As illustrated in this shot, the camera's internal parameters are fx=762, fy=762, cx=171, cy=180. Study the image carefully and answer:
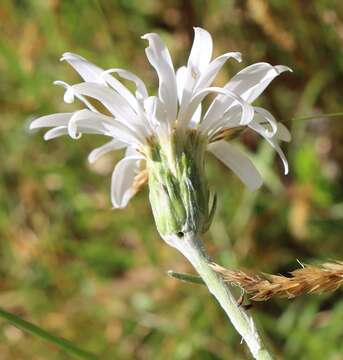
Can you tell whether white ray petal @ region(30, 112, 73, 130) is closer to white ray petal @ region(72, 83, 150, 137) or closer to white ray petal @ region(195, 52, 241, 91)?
white ray petal @ region(72, 83, 150, 137)

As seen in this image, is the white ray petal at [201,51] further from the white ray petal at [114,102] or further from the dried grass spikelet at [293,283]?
the dried grass spikelet at [293,283]

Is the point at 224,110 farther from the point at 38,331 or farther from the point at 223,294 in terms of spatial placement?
the point at 38,331

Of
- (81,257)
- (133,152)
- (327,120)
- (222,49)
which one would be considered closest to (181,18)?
(222,49)

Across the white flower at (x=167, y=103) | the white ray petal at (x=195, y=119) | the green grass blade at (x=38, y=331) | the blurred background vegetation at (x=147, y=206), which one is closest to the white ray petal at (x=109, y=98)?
the white flower at (x=167, y=103)

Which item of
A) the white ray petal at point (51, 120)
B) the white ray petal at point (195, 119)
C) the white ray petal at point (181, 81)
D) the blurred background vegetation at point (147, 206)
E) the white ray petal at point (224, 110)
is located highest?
the white ray petal at point (51, 120)

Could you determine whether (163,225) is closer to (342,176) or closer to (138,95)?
(138,95)
